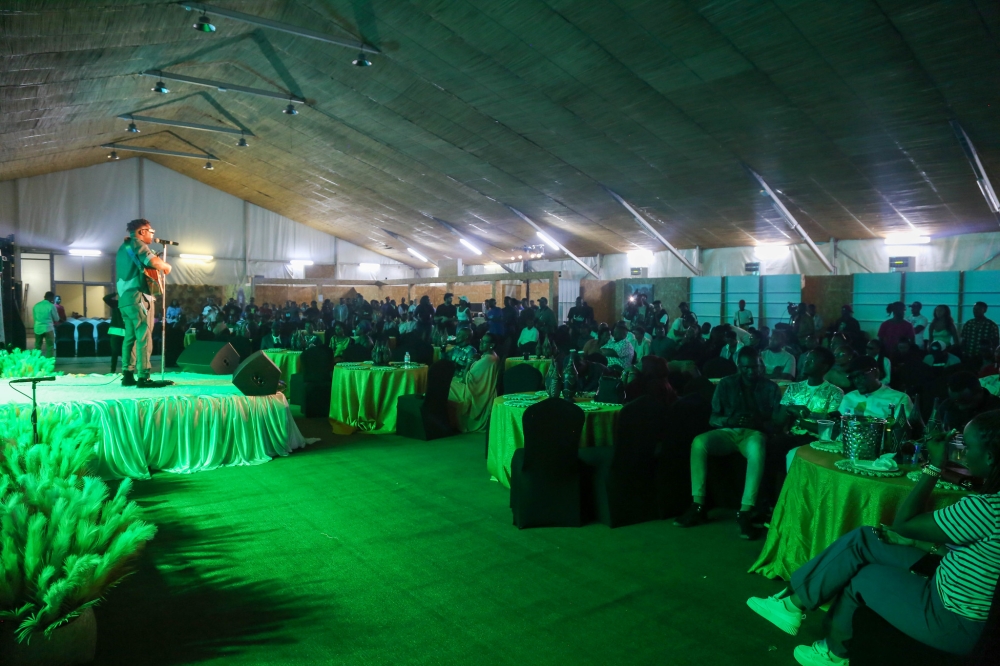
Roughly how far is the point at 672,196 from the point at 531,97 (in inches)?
162

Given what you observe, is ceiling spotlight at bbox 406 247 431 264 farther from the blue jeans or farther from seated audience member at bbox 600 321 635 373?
the blue jeans

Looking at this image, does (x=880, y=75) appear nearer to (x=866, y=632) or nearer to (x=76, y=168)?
(x=866, y=632)

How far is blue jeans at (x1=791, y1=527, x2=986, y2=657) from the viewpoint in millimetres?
2182

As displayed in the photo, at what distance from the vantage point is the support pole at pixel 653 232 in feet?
46.0

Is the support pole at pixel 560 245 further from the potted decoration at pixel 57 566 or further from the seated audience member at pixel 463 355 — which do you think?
the potted decoration at pixel 57 566

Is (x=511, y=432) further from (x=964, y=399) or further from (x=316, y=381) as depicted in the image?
(x=316, y=381)

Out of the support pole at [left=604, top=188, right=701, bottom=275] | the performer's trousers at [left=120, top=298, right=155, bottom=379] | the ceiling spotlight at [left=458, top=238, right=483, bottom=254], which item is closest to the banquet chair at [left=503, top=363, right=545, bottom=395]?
the performer's trousers at [left=120, top=298, right=155, bottom=379]

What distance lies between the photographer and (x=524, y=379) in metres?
6.57

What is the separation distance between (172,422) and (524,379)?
3.25 meters

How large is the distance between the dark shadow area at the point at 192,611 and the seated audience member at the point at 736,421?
2.50m

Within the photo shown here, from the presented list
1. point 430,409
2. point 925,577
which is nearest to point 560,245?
point 430,409

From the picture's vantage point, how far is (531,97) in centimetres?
1054

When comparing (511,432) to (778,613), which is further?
(511,432)

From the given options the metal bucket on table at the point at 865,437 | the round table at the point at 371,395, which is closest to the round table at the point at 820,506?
the metal bucket on table at the point at 865,437
